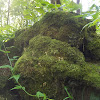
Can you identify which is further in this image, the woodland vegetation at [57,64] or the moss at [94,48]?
the moss at [94,48]

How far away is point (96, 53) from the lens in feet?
7.86

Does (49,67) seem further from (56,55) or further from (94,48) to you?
(94,48)

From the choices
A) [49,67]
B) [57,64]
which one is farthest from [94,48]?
[49,67]

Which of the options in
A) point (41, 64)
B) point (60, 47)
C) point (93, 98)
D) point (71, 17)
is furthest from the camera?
point (71, 17)

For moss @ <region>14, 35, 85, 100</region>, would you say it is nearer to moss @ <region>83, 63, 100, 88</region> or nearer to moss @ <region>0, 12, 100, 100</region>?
moss @ <region>0, 12, 100, 100</region>

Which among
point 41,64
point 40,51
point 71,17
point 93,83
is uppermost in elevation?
point 71,17

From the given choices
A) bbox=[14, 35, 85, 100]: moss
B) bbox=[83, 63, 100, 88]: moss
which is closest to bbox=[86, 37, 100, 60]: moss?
bbox=[14, 35, 85, 100]: moss

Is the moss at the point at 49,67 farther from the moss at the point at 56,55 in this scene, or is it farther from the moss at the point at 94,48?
the moss at the point at 94,48

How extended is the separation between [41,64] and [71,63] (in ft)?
2.12

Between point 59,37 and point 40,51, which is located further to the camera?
point 59,37

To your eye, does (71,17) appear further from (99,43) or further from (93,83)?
(93,83)

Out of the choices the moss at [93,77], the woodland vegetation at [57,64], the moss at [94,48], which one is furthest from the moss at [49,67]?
the moss at [94,48]

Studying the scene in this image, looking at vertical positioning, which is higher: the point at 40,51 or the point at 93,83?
the point at 40,51

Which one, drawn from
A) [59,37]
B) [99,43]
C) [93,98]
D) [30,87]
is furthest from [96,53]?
[30,87]
